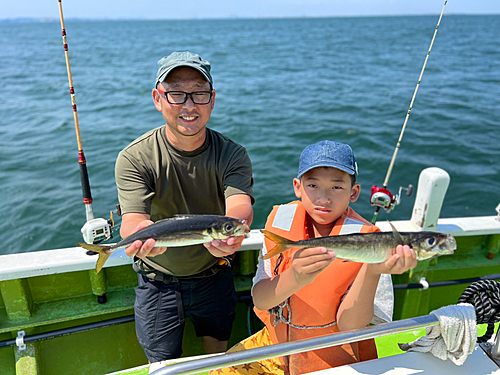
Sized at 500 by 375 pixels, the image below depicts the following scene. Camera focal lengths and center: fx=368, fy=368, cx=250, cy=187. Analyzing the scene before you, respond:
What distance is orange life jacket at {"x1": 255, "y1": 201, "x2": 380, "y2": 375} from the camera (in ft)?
7.73

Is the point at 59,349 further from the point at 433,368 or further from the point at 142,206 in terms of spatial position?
the point at 433,368

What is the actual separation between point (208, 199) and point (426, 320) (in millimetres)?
1742

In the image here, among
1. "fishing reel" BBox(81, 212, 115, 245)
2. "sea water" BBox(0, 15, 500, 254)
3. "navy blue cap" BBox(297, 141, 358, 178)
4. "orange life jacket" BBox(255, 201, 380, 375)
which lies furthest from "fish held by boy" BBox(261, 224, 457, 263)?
"sea water" BBox(0, 15, 500, 254)

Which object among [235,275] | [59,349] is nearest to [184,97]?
[235,275]

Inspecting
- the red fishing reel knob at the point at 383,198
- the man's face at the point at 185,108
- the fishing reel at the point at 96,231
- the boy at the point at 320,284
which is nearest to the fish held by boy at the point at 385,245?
the boy at the point at 320,284

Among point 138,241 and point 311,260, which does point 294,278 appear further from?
point 138,241

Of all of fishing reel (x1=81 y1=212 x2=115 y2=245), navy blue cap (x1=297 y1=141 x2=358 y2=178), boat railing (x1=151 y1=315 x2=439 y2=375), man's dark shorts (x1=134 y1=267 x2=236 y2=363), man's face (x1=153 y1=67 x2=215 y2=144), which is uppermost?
man's face (x1=153 y1=67 x2=215 y2=144)

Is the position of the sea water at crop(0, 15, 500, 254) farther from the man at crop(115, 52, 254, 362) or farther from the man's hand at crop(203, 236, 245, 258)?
the man's hand at crop(203, 236, 245, 258)

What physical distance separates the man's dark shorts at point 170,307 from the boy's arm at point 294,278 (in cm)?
90

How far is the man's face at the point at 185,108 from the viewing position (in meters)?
2.65

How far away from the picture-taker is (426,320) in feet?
7.34

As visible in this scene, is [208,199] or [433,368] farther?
[208,199]

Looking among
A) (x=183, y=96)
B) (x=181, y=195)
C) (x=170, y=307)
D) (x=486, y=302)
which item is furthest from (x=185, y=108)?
(x=486, y=302)

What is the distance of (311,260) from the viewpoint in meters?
1.93
